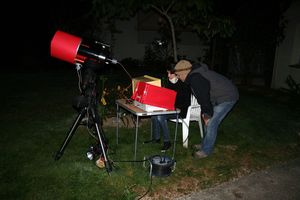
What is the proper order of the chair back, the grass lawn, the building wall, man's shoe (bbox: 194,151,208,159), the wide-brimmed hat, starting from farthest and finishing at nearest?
the building wall
the chair back
man's shoe (bbox: 194,151,208,159)
the wide-brimmed hat
the grass lawn

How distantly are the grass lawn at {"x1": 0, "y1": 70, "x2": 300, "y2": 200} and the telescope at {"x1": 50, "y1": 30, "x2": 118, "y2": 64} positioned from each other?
1.63 m

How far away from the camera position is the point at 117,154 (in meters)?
4.79

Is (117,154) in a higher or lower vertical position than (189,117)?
lower

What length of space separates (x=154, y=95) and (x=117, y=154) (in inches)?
53.1

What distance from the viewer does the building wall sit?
9922 mm

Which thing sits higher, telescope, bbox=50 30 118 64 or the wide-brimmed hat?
telescope, bbox=50 30 118 64

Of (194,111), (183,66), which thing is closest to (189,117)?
(194,111)

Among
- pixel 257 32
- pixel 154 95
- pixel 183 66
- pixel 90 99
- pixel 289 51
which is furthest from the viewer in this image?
pixel 257 32

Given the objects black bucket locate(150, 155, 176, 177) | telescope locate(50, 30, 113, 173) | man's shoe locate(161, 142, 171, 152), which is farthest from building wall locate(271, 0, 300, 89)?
telescope locate(50, 30, 113, 173)

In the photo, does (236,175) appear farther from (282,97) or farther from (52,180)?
(282,97)

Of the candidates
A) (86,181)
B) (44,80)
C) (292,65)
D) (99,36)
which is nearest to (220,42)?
(292,65)

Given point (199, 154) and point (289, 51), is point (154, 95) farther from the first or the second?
point (289, 51)

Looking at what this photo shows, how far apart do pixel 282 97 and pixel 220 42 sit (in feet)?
11.7

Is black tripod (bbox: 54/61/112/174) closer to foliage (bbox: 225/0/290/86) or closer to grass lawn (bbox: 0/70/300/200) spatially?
grass lawn (bbox: 0/70/300/200)
